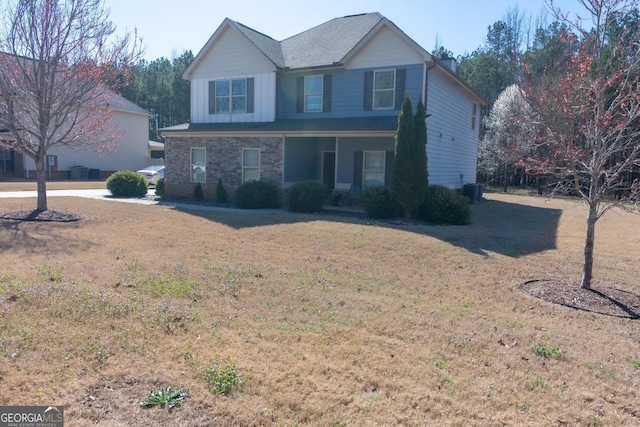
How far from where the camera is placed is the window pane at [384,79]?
1719cm

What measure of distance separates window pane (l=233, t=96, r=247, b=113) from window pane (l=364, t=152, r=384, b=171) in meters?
5.75

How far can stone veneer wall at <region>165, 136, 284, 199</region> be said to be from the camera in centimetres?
1800

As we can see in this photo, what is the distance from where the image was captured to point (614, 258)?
9.80m

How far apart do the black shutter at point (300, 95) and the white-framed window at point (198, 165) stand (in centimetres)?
448

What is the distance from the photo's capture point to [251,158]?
18.8 metres

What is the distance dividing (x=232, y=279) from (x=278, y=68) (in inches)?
535

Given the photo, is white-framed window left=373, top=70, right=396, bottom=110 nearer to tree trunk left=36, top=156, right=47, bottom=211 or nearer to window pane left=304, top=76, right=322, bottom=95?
window pane left=304, top=76, right=322, bottom=95

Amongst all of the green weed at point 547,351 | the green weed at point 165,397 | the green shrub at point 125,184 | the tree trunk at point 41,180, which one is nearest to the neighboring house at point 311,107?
the green shrub at point 125,184

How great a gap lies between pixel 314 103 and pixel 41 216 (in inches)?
418

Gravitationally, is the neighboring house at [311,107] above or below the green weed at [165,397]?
above

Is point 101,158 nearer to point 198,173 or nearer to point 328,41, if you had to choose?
point 198,173

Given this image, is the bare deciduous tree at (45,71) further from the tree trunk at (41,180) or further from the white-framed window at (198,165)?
the white-framed window at (198,165)

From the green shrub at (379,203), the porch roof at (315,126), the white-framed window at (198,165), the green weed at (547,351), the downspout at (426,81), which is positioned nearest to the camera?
the green weed at (547,351)

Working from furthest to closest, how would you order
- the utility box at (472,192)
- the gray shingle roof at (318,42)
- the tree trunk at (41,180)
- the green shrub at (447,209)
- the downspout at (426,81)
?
1. the utility box at (472,192)
2. the gray shingle roof at (318,42)
3. the downspout at (426,81)
4. the green shrub at (447,209)
5. the tree trunk at (41,180)
